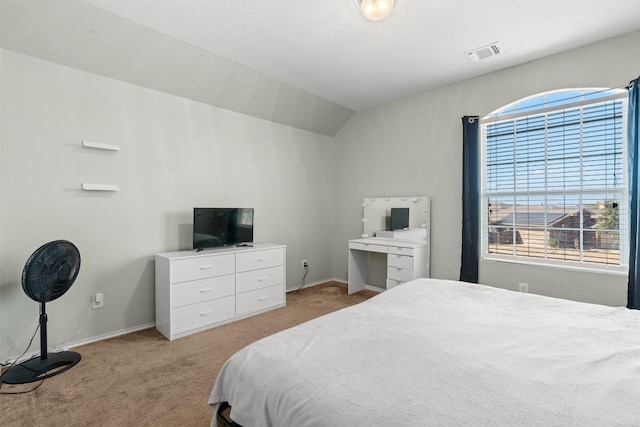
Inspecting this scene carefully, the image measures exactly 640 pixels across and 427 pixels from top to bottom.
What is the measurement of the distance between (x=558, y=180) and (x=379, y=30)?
2.31m

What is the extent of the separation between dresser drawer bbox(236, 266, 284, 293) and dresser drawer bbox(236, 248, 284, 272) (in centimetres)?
6

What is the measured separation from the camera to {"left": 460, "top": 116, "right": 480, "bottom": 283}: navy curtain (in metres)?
3.41

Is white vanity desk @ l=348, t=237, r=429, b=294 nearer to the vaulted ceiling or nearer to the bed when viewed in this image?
the bed

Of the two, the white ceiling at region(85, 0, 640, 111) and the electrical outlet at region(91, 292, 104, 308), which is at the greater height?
the white ceiling at region(85, 0, 640, 111)

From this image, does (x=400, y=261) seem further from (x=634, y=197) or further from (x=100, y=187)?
(x=100, y=187)

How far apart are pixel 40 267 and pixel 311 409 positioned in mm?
2322

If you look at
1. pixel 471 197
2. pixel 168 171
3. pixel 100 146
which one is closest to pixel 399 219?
pixel 471 197

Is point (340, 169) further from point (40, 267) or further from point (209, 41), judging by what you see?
point (40, 267)

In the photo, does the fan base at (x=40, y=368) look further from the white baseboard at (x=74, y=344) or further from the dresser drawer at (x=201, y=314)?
the dresser drawer at (x=201, y=314)

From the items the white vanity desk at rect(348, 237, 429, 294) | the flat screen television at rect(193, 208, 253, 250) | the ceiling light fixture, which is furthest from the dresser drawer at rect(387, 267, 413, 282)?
the ceiling light fixture

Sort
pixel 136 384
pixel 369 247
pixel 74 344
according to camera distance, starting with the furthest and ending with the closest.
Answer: pixel 369 247 → pixel 74 344 → pixel 136 384

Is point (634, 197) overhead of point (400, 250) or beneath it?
overhead

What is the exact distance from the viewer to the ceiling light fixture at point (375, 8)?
6.88 ft

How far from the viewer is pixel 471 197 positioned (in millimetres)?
3428
